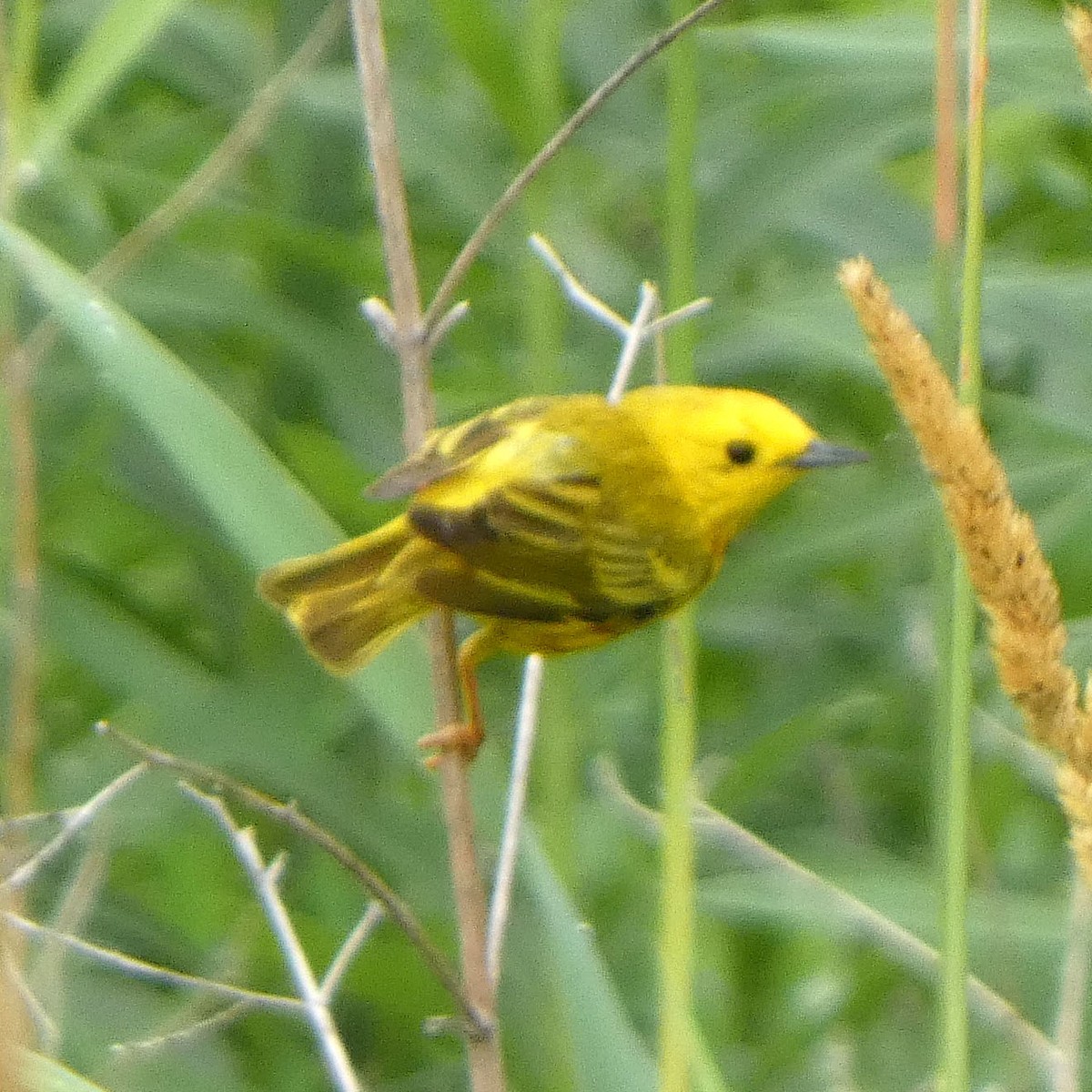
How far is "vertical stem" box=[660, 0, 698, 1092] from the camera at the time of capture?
136 cm

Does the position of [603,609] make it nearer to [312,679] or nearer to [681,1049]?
[312,679]

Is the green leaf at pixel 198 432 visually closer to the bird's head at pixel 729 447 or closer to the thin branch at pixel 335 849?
the thin branch at pixel 335 849

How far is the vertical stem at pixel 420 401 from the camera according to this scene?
Answer: 4.76ft

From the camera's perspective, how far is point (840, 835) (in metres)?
2.65

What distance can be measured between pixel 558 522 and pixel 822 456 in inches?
12.6

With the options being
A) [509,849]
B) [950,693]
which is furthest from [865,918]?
[950,693]

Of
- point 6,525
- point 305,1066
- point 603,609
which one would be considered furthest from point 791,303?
point 305,1066

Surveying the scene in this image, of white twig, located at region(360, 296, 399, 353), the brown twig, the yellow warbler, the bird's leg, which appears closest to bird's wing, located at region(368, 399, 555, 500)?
the yellow warbler

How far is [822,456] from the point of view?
207 centimetres

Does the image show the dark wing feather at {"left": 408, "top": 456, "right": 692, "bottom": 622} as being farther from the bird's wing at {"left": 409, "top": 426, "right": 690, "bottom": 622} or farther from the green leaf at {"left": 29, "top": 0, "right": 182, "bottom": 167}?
the green leaf at {"left": 29, "top": 0, "right": 182, "bottom": 167}

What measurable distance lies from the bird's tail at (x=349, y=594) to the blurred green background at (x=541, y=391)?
0.80ft

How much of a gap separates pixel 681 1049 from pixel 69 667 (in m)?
1.68

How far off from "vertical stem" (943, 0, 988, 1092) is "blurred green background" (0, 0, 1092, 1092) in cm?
79

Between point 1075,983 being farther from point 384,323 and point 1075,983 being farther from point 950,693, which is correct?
point 384,323
